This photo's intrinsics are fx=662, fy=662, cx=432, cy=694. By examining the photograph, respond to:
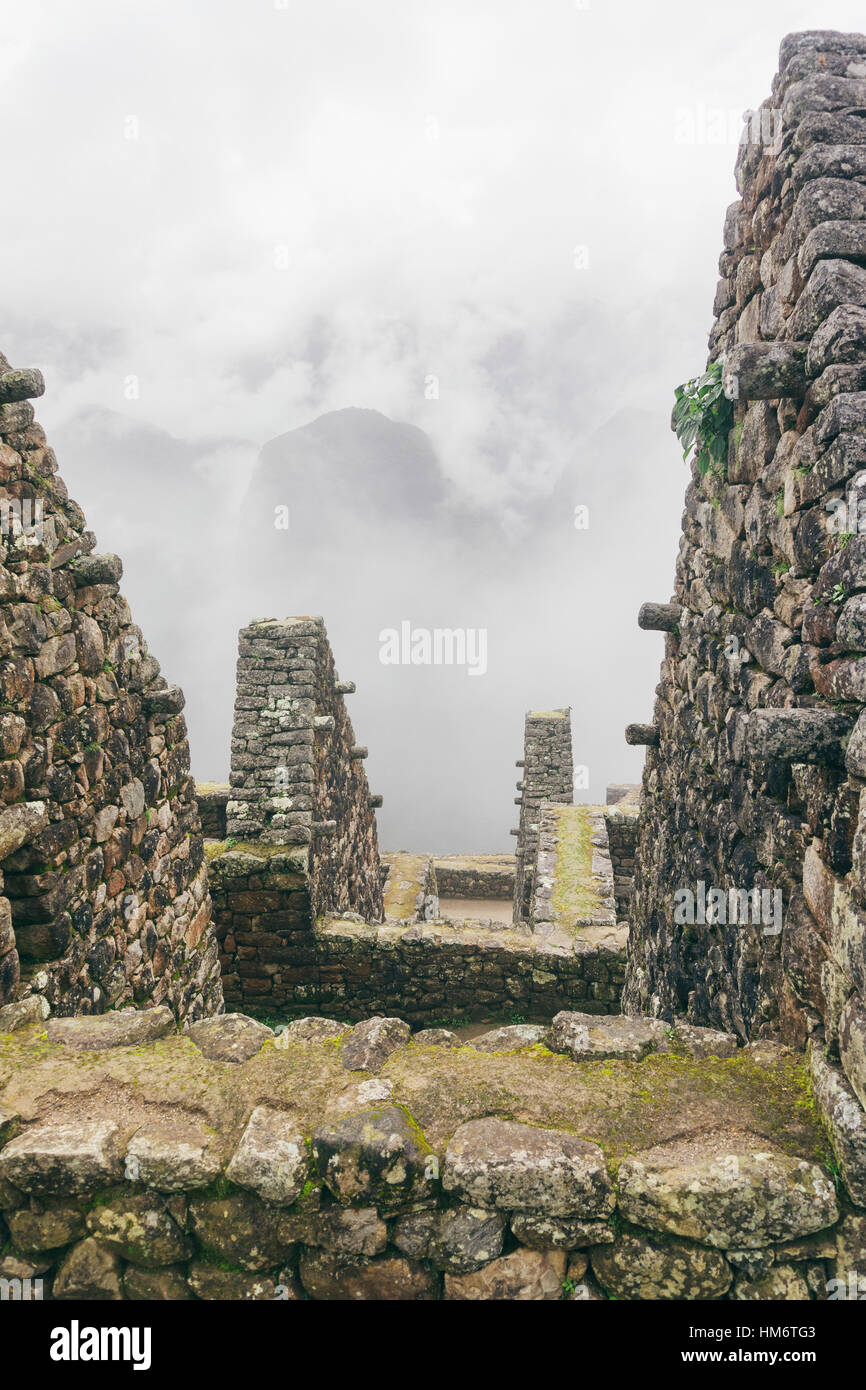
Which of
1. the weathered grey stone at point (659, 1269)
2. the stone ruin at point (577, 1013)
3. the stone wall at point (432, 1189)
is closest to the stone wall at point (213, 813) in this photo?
the stone ruin at point (577, 1013)

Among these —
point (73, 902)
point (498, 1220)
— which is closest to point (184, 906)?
point (73, 902)

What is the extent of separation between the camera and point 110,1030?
3045 mm

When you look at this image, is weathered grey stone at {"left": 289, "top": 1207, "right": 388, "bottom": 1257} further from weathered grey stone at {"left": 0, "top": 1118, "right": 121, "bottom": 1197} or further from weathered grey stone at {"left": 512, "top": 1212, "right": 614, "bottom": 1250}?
weathered grey stone at {"left": 0, "top": 1118, "right": 121, "bottom": 1197}

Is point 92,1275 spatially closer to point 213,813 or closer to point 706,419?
point 706,419

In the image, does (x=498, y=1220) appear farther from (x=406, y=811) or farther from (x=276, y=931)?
(x=406, y=811)

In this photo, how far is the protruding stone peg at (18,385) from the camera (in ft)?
11.7

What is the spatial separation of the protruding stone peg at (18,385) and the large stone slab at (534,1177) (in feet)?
13.6

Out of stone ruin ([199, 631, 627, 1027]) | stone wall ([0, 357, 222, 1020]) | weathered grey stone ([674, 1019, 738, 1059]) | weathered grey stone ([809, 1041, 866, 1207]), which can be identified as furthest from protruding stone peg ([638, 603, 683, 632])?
stone ruin ([199, 631, 627, 1027])

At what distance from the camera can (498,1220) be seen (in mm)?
2094

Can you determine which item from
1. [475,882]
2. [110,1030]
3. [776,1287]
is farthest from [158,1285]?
[475,882]

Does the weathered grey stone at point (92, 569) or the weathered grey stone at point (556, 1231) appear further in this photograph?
the weathered grey stone at point (92, 569)

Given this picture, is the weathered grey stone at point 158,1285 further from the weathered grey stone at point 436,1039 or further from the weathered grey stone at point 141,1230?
the weathered grey stone at point 436,1039

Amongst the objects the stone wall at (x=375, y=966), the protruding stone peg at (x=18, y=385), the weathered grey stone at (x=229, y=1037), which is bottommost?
the stone wall at (x=375, y=966)

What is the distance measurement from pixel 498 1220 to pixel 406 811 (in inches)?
3134
